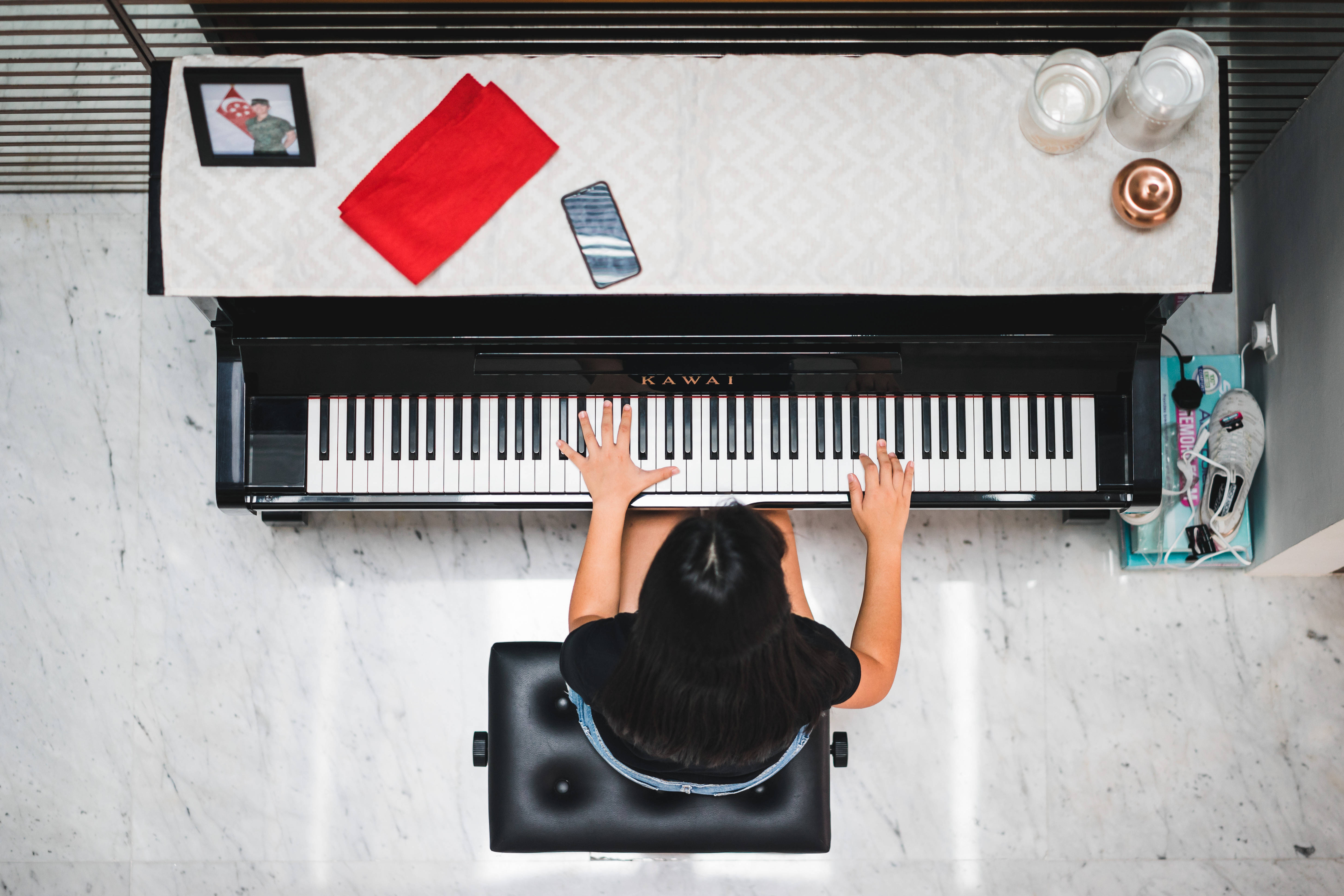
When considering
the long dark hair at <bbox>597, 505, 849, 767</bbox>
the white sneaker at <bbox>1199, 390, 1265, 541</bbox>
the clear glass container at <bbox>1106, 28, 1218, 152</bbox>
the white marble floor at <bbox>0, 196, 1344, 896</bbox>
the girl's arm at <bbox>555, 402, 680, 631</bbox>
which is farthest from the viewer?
the white marble floor at <bbox>0, 196, 1344, 896</bbox>

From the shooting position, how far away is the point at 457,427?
171 cm

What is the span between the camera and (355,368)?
1.65 metres

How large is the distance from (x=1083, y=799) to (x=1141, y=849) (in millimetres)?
185

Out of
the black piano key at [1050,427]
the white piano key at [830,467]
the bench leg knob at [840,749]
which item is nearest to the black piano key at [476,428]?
the white piano key at [830,467]

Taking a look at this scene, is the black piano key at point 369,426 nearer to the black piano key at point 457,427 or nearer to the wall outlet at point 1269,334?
the black piano key at point 457,427

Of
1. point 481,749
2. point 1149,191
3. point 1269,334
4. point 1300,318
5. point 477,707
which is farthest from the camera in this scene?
point 477,707

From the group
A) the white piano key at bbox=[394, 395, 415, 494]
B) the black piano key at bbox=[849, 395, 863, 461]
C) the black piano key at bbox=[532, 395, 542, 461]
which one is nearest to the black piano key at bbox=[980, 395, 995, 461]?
the black piano key at bbox=[849, 395, 863, 461]

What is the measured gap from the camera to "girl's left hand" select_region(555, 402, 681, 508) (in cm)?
166

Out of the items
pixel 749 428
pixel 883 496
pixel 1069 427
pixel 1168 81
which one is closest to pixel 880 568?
pixel 883 496

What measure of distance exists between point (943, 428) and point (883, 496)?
0.60 ft

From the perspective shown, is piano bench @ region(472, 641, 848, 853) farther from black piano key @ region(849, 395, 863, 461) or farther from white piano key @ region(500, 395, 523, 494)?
black piano key @ region(849, 395, 863, 461)

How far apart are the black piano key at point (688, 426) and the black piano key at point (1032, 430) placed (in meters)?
0.66

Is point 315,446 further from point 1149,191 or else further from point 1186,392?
point 1186,392

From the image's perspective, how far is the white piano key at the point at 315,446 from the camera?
1.70 metres
